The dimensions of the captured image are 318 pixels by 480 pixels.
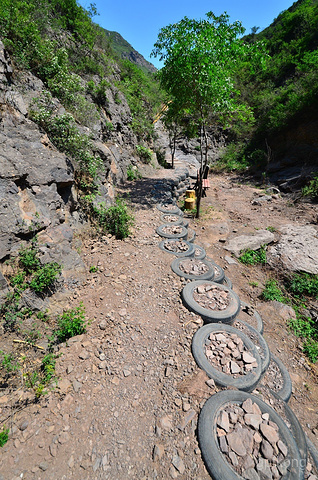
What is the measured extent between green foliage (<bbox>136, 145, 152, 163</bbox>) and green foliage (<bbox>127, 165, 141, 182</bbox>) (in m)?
1.65

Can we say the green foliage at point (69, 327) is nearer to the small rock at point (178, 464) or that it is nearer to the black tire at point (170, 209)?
the small rock at point (178, 464)

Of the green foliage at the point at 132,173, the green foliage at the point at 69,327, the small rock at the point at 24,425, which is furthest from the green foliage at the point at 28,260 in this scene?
the green foliage at the point at 132,173

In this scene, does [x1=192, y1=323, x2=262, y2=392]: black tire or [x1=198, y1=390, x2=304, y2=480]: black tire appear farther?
[x1=192, y1=323, x2=262, y2=392]: black tire

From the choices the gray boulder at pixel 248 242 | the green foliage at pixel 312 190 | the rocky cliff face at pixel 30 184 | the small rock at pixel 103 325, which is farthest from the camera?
the green foliage at pixel 312 190

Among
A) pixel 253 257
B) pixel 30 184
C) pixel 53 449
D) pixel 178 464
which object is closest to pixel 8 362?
pixel 53 449

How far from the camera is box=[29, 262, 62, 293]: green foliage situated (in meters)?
3.13

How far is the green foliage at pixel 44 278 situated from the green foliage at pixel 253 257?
4820mm

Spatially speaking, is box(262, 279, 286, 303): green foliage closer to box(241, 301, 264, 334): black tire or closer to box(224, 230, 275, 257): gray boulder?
box(241, 301, 264, 334): black tire

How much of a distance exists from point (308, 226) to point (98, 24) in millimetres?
14389

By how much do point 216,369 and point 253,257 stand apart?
4094 mm

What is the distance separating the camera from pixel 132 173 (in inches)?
384

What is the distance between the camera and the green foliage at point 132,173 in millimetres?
9703

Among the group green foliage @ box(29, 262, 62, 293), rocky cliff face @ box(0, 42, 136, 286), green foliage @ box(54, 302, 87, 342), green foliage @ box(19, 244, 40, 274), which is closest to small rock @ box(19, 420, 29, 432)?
green foliage @ box(54, 302, 87, 342)

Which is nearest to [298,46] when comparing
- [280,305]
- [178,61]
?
[178,61]
